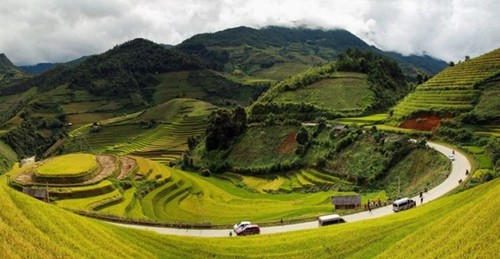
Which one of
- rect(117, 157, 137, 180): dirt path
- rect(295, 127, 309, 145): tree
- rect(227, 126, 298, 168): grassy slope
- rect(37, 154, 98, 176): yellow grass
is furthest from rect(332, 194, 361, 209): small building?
rect(295, 127, 309, 145): tree

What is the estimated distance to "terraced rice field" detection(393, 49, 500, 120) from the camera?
238ft

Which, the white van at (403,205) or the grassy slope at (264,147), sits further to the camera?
the grassy slope at (264,147)

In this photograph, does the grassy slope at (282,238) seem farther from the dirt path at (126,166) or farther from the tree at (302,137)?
the tree at (302,137)

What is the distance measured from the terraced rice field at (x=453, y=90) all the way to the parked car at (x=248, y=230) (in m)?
43.8

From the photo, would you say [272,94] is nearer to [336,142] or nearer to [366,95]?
[366,95]

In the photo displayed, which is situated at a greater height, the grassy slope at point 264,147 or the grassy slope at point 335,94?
the grassy slope at point 335,94

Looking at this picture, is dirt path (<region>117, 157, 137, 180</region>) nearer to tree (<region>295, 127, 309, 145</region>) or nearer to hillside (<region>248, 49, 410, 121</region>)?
tree (<region>295, 127, 309, 145</region>)

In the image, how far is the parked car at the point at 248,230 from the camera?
3694 centimetres

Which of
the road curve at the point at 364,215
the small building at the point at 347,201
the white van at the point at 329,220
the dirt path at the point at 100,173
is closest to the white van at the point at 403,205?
the road curve at the point at 364,215

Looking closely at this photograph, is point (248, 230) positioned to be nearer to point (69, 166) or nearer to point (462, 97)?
point (69, 166)

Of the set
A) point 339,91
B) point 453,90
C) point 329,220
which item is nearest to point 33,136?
point 339,91

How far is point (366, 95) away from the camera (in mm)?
102688

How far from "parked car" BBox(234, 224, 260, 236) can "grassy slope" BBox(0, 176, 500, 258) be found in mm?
5027

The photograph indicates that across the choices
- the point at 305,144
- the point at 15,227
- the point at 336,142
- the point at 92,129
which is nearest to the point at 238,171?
the point at 305,144
